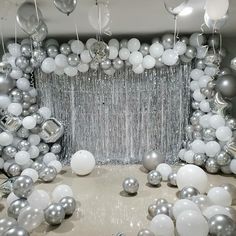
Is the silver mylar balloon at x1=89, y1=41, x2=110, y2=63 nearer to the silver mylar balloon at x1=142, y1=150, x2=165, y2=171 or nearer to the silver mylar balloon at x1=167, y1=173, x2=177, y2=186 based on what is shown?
the silver mylar balloon at x1=167, y1=173, x2=177, y2=186

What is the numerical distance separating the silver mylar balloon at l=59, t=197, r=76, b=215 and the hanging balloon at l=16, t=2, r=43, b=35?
1312 millimetres

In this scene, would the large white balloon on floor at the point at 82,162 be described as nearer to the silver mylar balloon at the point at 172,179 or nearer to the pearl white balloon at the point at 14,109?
the pearl white balloon at the point at 14,109

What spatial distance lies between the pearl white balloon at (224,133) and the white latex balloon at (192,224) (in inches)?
63.1

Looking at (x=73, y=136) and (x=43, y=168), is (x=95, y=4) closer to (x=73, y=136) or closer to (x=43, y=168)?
(x=43, y=168)

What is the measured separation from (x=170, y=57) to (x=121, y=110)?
908 millimetres

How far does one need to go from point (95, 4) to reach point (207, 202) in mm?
1647

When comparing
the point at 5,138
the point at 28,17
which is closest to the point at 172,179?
the point at 5,138

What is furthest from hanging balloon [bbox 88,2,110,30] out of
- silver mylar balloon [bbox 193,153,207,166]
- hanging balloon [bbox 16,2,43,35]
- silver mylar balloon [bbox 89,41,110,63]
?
silver mylar balloon [bbox 193,153,207,166]

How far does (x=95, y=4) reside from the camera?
2.59 meters

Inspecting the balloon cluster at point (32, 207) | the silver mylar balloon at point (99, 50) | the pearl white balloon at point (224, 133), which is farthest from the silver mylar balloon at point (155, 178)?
the silver mylar balloon at point (99, 50)

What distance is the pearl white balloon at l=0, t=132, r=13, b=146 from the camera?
388cm

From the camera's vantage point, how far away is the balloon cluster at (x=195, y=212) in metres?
2.28

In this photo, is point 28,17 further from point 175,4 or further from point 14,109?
point 14,109

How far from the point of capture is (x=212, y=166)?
154 inches
